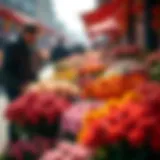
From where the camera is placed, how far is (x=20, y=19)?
74.4 inches

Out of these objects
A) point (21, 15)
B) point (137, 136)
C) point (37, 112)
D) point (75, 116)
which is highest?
point (21, 15)

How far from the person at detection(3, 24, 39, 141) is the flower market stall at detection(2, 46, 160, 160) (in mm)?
54

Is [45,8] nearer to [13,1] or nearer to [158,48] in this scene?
[13,1]

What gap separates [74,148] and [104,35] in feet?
2.83

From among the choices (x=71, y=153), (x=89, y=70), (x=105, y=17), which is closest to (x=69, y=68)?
(x=89, y=70)

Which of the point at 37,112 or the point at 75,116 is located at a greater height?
the point at 37,112

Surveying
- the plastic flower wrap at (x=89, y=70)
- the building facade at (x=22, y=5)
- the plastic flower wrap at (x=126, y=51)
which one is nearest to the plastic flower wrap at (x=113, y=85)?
the plastic flower wrap at (x=89, y=70)

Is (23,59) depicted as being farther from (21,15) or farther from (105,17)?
(105,17)

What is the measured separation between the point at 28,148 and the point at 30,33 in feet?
1.58

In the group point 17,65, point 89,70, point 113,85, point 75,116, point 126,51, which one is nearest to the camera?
point 75,116

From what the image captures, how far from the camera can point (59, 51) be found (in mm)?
2145

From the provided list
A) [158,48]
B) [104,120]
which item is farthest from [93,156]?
[158,48]

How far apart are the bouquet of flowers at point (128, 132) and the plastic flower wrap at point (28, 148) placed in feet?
1.84

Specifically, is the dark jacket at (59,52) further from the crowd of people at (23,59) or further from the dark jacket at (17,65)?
the dark jacket at (17,65)
